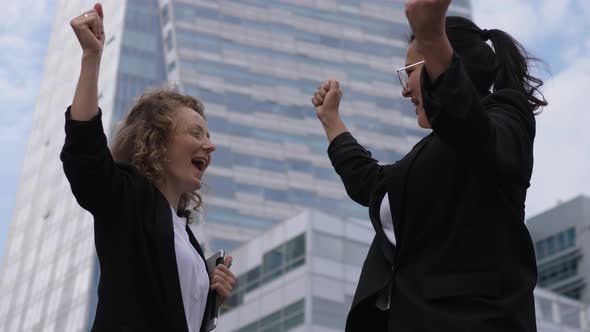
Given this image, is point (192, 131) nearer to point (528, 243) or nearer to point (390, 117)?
point (528, 243)

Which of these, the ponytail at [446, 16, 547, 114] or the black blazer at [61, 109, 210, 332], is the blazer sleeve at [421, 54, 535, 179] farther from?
the black blazer at [61, 109, 210, 332]

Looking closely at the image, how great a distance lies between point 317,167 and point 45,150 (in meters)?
19.8

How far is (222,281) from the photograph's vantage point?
13.5 ft

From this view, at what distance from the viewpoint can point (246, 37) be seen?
7581 centimetres

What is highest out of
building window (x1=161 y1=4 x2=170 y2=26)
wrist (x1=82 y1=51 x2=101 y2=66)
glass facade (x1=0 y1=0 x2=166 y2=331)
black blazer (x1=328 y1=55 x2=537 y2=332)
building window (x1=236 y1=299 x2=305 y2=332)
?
building window (x1=161 y1=4 x2=170 y2=26)

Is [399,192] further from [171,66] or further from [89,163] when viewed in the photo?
[171,66]

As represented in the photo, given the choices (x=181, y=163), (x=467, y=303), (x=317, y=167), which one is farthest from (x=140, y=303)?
(x=317, y=167)

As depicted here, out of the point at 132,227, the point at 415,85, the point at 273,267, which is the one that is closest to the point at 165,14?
the point at 273,267

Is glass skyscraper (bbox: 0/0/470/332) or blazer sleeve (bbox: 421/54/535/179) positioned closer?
blazer sleeve (bbox: 421/54/535/179)

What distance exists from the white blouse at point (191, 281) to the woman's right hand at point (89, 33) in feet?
2.17

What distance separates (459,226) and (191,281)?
3.69 feet

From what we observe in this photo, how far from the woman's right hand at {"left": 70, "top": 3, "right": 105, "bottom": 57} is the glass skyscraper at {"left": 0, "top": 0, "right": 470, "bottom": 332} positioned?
193ft

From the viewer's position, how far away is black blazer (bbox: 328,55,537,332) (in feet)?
10.3

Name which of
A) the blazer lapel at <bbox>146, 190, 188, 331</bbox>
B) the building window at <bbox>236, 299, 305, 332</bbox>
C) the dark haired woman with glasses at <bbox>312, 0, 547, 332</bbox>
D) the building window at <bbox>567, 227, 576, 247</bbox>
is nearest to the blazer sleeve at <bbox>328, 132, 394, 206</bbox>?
the dark haired woman with glasses at <bbox>312, 0, 547, 332</bbox>
